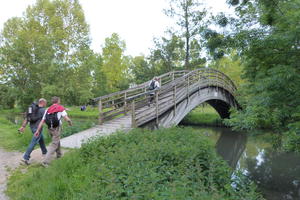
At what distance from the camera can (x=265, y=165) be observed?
9188 millimetres

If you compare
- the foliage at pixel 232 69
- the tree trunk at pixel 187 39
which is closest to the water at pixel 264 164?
the tree trunk at pixel 187 39

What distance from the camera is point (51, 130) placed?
498 centimetres

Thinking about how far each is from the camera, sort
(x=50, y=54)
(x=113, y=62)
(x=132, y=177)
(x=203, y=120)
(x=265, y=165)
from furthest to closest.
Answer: (x=113, y=62)
(x=203, y=120)
(x=50, y=54)
(x=265, y=165)
(x=132, y=177)

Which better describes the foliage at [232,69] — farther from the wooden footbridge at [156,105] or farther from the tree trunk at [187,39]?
the wooden footbridge at [156,105]

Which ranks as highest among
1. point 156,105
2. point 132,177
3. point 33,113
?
point 156,105

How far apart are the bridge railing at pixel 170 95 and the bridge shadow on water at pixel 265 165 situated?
3.31 meters

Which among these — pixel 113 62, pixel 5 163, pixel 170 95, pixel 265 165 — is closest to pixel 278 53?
pixel 170 95

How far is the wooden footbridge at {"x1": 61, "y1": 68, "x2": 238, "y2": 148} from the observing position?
24.1 ft

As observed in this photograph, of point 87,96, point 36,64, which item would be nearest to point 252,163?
point 87,96

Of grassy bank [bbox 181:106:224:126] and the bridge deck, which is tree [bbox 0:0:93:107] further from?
the bridge deck

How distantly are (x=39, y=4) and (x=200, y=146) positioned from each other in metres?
23.9

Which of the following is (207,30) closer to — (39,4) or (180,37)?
(180,37)

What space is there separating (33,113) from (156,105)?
13.9 feet

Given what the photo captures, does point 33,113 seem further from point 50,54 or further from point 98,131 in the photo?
point 50,54
